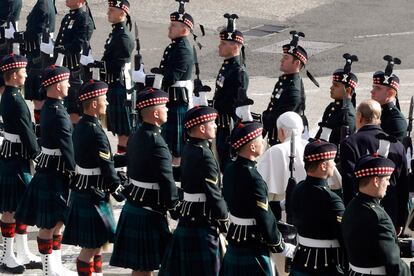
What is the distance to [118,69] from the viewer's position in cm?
1427

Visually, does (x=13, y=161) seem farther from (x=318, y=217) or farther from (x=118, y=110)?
(x=318, y=217)

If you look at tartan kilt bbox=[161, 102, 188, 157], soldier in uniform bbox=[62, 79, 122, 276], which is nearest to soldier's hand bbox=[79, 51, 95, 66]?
tartan kilt bbox=[161, 102, 188, 157]

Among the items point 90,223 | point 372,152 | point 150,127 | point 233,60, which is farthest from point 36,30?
point 372,152

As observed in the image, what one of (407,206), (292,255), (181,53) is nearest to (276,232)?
(292,255)

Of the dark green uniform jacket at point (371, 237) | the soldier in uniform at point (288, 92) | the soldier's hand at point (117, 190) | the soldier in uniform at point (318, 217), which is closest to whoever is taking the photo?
the dark green uniform jacket at point (371, 237)

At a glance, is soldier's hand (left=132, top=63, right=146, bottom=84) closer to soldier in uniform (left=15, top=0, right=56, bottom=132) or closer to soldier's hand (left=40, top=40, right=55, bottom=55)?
soldier's hand (left=40, top=40, right=55, bottom=55)

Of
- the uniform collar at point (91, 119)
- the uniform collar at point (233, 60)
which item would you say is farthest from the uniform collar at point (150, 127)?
the uniform collar at point (233, 60)

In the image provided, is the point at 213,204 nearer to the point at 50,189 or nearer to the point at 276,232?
the point at 276,232

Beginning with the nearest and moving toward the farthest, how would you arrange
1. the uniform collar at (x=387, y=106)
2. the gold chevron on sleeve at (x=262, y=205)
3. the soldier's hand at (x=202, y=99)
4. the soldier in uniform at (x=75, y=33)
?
1. the gold chevron on sleeve at (x=262, y=205)
2. the uniform collar at (x=387, y=106)
3. the soldier's hand at (x=202, y=99)
4. the soldier in uniform at (x=75, y=33)

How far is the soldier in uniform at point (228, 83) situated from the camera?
1294 centimetres

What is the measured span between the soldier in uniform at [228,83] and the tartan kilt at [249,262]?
3679 millimetres

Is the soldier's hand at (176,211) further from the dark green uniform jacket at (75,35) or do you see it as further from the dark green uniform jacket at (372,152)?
the dark green uniform jacket at (75,35)

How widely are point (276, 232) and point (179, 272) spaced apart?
1075 mm

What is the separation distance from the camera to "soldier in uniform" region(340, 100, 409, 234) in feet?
33.7
